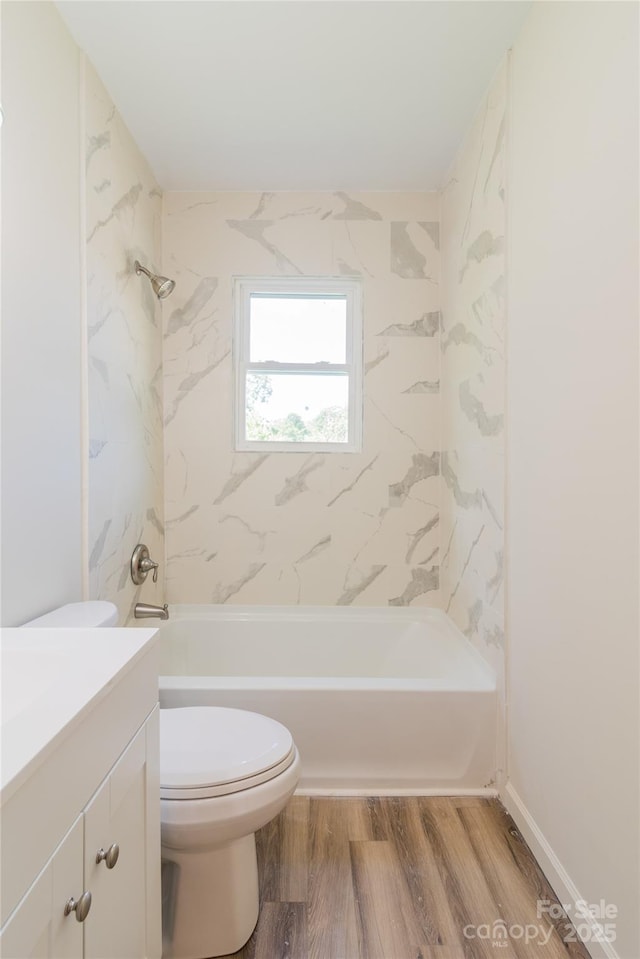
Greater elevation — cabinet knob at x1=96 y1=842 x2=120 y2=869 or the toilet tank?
the toilet tank

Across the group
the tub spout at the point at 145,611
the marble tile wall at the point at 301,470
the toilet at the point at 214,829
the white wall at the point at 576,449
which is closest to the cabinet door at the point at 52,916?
the toilet at the point at 214,829

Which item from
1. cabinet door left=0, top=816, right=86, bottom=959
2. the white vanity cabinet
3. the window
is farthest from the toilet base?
the window

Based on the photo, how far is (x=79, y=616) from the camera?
1437 mm

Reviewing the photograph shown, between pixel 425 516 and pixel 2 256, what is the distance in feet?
6.73

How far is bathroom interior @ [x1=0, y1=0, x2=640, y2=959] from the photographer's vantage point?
1.05m

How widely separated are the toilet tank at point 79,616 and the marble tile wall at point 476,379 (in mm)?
1305

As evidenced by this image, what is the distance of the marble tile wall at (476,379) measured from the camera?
1768 millimetres

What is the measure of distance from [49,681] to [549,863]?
1.38 m

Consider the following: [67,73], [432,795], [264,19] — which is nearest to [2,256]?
[67,73]

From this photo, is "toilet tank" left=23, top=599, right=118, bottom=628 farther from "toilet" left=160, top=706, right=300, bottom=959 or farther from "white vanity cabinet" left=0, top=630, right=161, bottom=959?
"white vanity cabinet" left=0, top=630, right=161, bottom=959

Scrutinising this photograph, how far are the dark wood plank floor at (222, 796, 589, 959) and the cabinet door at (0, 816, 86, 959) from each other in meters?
0.73

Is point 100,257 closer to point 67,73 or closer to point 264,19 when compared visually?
point 67,73

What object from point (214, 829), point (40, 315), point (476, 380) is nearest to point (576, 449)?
point (476, 380)

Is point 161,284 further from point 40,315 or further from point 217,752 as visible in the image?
point 217,752
